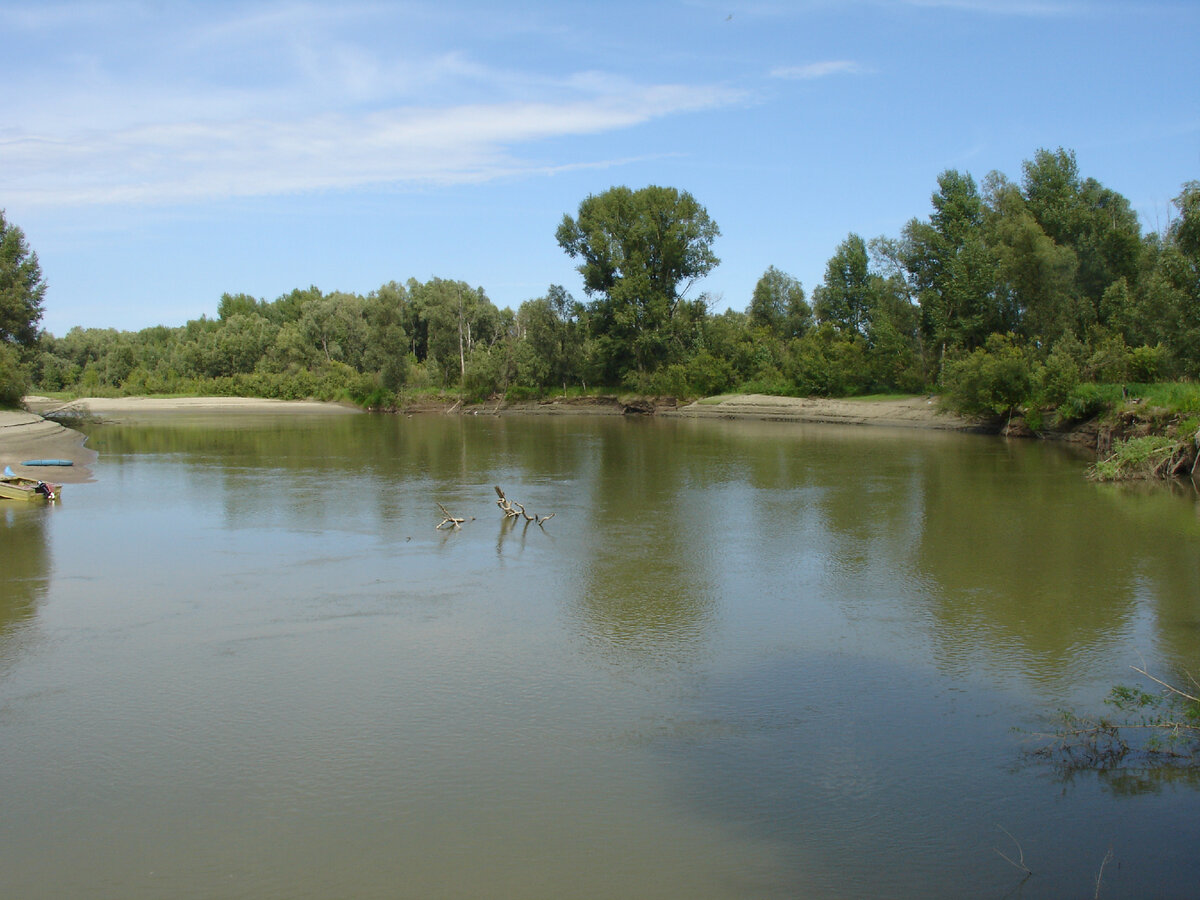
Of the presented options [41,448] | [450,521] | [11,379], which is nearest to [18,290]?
[11,379]

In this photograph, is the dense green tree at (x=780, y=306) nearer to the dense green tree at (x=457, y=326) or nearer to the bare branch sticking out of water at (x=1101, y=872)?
the dense green tree at (x=457, y=326)

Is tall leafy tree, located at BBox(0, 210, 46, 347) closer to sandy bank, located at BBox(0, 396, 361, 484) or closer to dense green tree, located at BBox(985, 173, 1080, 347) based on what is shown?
sandy bank, located at BBox(0, 396, 361, 484)

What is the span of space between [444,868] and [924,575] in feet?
30.9

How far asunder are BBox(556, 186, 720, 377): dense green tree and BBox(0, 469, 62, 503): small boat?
144 feet

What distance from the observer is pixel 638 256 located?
61.2 meters

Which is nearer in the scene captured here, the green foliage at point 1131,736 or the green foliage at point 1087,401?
the green foliage at point 1131,736

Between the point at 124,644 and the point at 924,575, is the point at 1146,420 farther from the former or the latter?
the point at 124,644

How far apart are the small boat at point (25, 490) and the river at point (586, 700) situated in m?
2.14

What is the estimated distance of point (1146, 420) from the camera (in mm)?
25766

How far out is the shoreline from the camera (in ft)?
97.6

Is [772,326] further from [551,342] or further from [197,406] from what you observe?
[197,406]

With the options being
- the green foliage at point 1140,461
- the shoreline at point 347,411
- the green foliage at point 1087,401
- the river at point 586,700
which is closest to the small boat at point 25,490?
the shoreline at point 347,411

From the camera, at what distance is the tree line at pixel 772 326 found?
1396 inches

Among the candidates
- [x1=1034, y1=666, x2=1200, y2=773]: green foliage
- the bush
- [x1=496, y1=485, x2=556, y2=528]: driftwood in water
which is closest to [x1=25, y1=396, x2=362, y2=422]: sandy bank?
the bush
